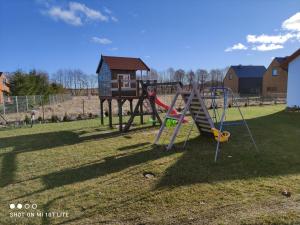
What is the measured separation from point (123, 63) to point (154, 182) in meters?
8.77

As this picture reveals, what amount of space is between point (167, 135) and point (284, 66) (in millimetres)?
12871

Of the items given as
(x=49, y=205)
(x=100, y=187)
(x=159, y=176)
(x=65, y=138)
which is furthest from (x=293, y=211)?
(x=65, y=138)

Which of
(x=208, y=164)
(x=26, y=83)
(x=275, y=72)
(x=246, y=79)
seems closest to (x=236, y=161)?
(x=208, y=164)

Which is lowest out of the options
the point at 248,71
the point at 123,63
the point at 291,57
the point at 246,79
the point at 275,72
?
the point at 123,63

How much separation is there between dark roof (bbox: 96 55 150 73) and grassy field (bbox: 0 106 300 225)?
5.32 meters

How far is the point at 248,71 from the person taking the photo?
46.3 m

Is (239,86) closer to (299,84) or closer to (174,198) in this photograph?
(299,84)

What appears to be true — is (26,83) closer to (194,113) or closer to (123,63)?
(123,63)

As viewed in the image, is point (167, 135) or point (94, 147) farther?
point (167, 135)

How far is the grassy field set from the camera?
329 centimetres

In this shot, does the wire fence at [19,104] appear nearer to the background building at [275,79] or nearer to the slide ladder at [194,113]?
the slide ladder at [194,113]

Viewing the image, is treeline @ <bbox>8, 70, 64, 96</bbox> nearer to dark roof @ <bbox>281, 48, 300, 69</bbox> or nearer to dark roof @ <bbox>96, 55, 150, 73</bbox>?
dark roof @ <bbox>96, 55, 150, 73</bbox>

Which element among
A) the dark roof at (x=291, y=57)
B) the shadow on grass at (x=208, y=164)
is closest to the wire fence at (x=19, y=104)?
the shadow on grass at (x=208, y=164)

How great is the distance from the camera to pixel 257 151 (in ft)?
20.9
